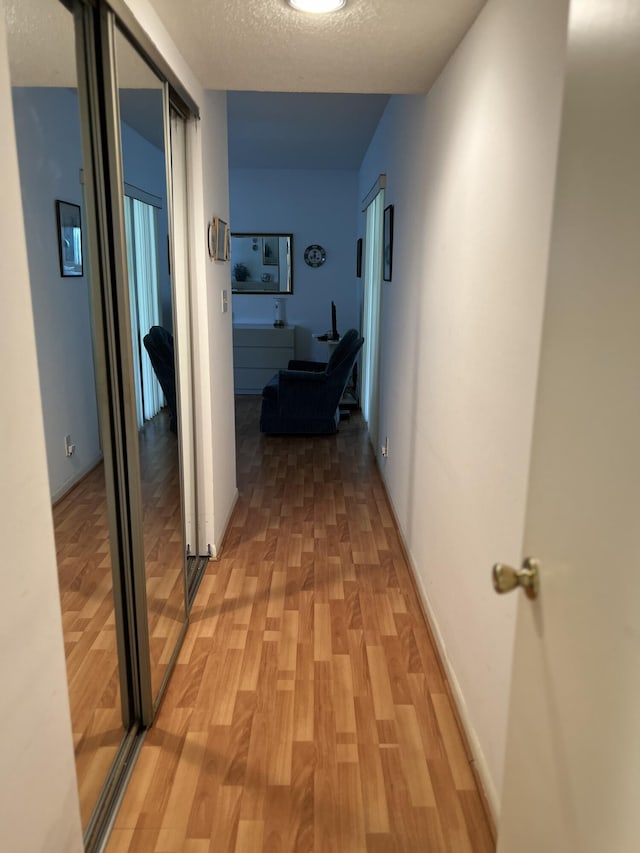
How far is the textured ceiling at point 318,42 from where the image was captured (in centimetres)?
190

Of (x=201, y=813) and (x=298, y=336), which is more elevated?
(x=298, y=336)

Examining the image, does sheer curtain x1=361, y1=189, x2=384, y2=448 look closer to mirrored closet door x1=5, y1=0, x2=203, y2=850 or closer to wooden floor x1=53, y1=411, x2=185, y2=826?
mirrored closet door x1=5, y1=0, x2=203, y2=850

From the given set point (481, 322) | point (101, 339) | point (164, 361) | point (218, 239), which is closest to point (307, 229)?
point (218, 239)

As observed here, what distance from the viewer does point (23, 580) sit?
42.0 inches

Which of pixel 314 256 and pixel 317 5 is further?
pixel 314 256

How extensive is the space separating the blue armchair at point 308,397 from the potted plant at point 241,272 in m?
2.56

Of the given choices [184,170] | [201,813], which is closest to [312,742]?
[201,813]

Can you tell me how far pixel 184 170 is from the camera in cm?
265

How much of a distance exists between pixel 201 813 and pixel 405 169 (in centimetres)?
318

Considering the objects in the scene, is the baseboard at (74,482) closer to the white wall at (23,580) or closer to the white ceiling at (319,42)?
the white wall at (23,580)

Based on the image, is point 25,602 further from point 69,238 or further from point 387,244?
point 387,244

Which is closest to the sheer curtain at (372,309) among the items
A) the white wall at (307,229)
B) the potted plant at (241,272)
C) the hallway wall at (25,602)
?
the white wall at (307,229)

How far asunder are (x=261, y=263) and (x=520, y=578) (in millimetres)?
7077

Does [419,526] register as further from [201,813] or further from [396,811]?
[201,813]
